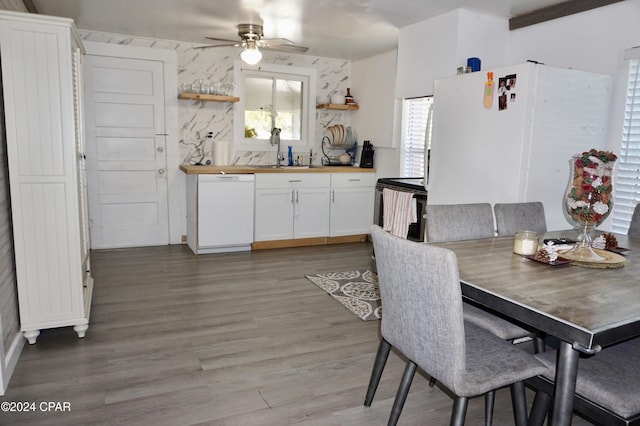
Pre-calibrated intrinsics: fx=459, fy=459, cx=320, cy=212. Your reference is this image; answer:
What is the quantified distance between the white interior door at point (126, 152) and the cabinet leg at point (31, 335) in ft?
8.43

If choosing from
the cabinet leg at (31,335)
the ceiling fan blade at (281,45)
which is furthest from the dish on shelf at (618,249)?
the cabinet leg at (31,335)

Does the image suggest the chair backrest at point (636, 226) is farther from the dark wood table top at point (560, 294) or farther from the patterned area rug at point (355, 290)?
the patterned area rug at point (355, 290)

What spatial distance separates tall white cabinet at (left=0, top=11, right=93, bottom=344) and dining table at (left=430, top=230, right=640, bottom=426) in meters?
2.24

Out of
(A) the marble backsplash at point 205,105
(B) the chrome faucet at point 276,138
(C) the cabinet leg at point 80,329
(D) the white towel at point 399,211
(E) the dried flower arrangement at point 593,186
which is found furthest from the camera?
(B) the chrome faucet at point 276,138

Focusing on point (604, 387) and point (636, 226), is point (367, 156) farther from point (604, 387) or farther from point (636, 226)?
point (604, 387)

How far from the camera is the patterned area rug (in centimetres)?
348

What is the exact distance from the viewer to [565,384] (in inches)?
57.0

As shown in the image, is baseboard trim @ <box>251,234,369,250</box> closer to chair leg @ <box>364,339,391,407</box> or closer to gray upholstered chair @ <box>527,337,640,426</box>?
chair leg @ <box>364,339,391,407</box>

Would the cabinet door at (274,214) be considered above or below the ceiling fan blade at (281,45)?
below

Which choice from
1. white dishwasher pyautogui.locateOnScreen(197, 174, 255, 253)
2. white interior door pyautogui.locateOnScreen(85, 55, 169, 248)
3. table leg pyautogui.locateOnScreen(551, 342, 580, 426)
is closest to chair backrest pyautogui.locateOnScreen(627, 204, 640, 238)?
table leg pyautogui.locateOnScreen(551, 342, 580, 426)

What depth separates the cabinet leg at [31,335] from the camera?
274cm

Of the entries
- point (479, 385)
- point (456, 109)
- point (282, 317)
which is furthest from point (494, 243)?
point (282, 317)

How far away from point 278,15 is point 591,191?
3.05 meters

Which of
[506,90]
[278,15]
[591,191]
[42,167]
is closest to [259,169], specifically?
[278,15]
